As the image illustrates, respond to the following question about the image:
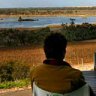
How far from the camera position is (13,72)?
1270 centimetres

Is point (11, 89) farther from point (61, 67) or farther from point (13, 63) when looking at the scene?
point (61, 67)

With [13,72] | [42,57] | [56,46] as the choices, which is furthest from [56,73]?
[42,57]

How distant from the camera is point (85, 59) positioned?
21.0 meters

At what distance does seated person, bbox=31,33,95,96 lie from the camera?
10.5ft

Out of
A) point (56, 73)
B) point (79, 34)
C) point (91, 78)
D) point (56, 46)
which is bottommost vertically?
point (79, 34)

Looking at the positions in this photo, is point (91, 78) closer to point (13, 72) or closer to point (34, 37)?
point (13, 72)

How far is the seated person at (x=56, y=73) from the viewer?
320cm

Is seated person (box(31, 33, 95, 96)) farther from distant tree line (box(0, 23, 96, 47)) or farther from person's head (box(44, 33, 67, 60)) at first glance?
distant tree line (box(0, 23, 96, 47))

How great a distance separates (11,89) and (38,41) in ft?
67.7

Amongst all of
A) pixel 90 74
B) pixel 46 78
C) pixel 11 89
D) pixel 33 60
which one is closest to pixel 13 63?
pixel 11 89

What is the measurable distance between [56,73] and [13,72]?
9.52 meters

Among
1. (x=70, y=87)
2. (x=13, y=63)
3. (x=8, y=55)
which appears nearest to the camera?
(x=70, y=87)

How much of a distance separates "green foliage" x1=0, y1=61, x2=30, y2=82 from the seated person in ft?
29.4

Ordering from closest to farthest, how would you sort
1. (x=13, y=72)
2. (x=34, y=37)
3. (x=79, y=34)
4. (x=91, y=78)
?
1. (x=91, y=78)
2. (x=13, y=72)
3. (x=34, y=37)
4. (x=79, y=34)
